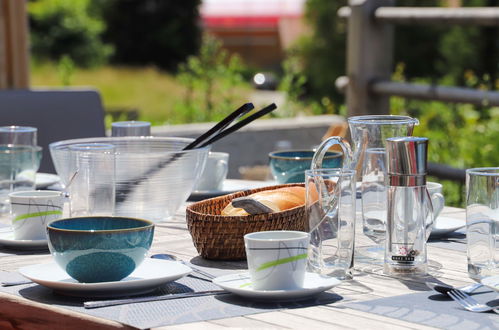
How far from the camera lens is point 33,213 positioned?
196 cm

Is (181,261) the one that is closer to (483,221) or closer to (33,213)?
(33,213)

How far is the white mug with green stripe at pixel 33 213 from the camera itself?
196 cm

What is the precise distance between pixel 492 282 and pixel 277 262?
1.10 ft

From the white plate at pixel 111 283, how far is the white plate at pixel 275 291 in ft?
0.28

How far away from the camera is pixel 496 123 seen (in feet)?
22.0

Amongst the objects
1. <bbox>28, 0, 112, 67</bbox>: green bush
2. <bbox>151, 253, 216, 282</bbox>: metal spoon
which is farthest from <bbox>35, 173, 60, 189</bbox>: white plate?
<bbox>28, 0, 112, 67</bbox>: green bush

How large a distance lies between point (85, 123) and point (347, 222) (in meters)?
2.27

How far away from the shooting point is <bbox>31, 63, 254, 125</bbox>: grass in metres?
19.5

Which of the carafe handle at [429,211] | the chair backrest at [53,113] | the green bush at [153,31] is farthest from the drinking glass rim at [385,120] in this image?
the green bush at [153,31]

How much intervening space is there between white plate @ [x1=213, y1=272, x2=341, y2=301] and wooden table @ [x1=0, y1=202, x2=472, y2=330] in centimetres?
3

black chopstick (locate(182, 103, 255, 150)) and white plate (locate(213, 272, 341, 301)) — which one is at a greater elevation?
black chopstick (locate(182, 103, 255, 150))

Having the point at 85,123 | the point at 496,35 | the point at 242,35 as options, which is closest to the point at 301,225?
the point at 85,123

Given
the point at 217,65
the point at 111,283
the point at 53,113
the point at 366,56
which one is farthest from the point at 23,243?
the point at 217,65

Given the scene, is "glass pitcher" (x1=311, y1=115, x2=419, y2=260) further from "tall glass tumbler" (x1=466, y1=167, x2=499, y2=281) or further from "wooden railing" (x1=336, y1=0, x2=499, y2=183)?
"wooden railing" (x1=336, y1=0, x2=499, y2=183)
